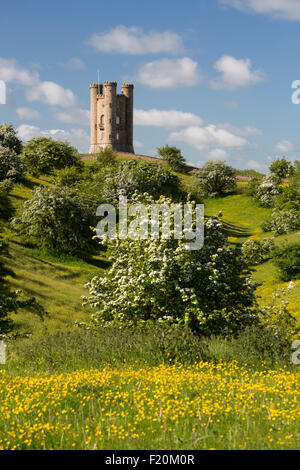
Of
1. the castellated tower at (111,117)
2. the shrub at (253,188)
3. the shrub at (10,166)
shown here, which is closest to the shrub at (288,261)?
the shrub at (10,166)

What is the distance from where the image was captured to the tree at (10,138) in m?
65.7

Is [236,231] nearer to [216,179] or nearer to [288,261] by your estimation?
[216,179]

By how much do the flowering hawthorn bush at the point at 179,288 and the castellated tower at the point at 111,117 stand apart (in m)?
98.5

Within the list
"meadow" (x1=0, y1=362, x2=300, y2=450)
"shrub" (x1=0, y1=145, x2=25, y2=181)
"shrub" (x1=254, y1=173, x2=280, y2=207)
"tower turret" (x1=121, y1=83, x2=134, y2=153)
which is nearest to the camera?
"meadow" (x1=0, y1=362, x2=300, y2=450)

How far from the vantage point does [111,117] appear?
114688 mm

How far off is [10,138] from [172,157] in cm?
3864

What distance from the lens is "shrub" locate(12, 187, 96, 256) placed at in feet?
121

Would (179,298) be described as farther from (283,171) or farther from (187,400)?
(283,171)

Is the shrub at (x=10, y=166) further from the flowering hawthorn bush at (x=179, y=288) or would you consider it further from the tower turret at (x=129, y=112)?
the tower turret at (x=129, y=112)

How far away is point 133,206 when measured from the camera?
1880cm

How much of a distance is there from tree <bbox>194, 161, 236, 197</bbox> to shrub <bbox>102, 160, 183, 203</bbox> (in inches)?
561

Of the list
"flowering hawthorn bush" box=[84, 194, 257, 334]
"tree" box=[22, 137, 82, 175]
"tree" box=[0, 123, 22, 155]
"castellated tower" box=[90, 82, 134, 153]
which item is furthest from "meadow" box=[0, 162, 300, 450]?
"castellated tower" box=[90, 82, 134, 153]

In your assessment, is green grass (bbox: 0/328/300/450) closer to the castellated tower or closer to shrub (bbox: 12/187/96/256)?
shrub (bbox: 12/187/96/256)

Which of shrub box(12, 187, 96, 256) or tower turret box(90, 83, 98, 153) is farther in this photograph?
tower turret box(90, 83, 98, 153)
